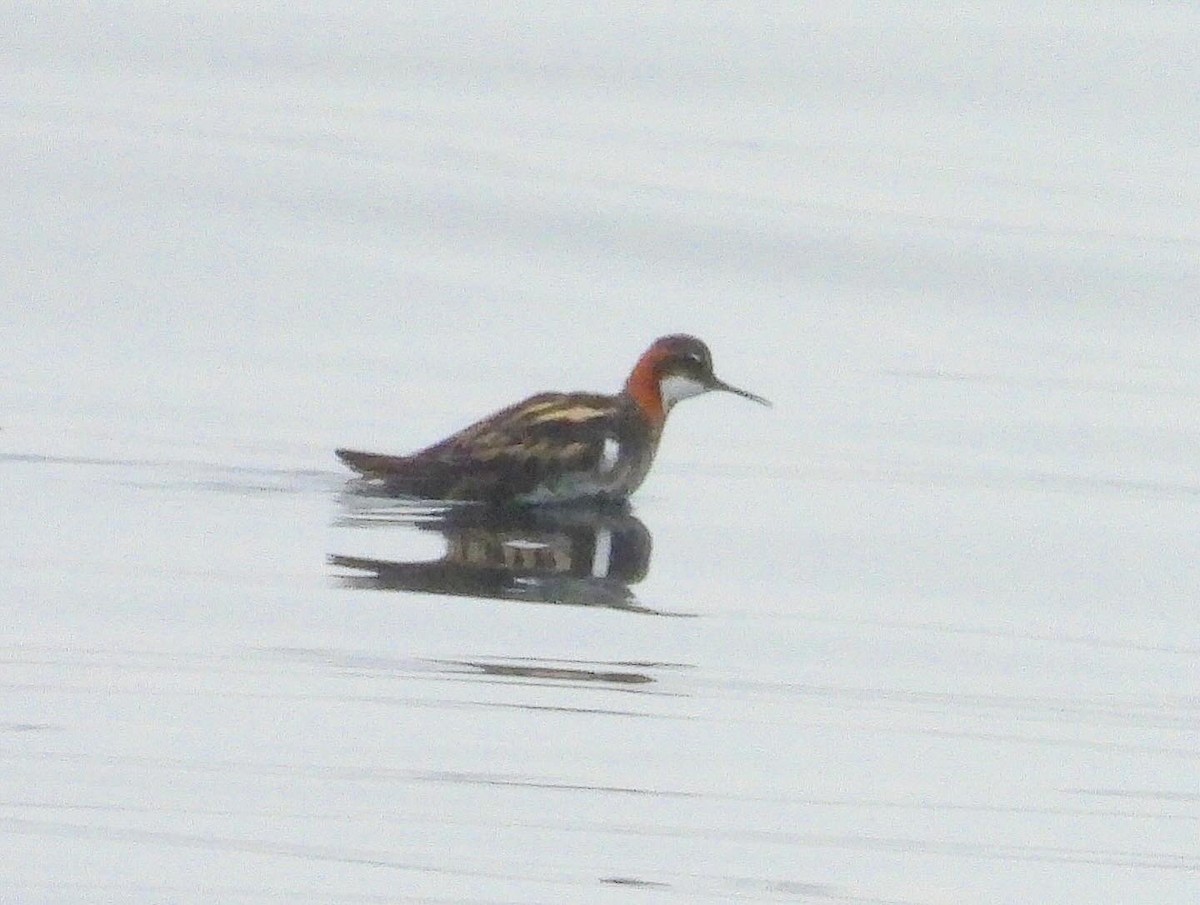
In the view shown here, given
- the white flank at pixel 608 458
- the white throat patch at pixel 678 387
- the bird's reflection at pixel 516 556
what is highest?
→ the white throat patch at pixel 678 387

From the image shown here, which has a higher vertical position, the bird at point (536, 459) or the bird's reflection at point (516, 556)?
the bird at point (536, 459)

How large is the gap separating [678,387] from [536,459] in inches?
46.6

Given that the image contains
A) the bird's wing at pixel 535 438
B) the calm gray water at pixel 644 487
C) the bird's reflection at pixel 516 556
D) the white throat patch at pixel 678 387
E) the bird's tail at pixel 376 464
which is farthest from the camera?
the white throat patch at pixel 678 387

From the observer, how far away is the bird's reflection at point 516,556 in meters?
10.9

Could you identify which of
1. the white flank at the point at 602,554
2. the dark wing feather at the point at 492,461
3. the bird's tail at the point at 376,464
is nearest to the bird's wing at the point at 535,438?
the dark wing feather at the point at 492,461

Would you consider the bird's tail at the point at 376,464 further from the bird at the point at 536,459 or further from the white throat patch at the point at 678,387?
the white throat patch at the point at 678,387

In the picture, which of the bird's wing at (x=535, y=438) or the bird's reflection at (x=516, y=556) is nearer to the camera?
the bird's reflection at (x=516, y=556)

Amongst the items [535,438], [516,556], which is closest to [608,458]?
[535,438]

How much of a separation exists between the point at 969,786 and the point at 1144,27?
65.6 feet

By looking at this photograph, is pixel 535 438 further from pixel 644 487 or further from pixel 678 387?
pixel 678 387

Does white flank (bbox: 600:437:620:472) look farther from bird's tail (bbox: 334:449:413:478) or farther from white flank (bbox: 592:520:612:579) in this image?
bird's tail (bbox: 334:449:413:478)

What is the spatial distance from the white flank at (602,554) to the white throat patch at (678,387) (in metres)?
1.50

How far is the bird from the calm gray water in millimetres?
270

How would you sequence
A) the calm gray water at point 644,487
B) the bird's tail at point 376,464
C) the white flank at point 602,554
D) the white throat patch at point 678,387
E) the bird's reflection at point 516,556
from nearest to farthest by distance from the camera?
the calm gray water at point 644,487, the bird's reflection at point 516,556, the white flank at point 602,554, the bird's tail at point 376,464, the white throat patch at point 678,387
